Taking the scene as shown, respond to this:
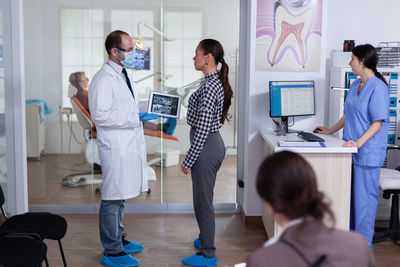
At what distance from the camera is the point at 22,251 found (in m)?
2.17

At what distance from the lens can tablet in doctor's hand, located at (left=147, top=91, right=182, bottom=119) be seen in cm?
333

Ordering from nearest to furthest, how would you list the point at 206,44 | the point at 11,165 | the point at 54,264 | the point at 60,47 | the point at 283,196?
the point at 283,196 < the point at 206,44 < the point at 54,264 < the point at 11,165 < the point at 60,47

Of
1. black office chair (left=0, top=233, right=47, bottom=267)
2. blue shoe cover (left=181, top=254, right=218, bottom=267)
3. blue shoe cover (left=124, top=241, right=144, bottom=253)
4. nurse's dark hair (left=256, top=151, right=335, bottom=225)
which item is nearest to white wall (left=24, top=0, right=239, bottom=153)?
blue shoe cover (left=124, top=241, right=144, bottom=253)

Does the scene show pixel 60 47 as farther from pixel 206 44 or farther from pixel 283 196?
pixel 283 196

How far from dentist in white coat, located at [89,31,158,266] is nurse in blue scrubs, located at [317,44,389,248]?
1367 mm

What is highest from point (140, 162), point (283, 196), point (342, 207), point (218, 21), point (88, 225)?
point (218, 21)

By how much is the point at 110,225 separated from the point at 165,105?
0.91m

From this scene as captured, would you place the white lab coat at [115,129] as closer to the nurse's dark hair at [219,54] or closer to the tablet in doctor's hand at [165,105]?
the tablet in doctor's hand at [165,105]

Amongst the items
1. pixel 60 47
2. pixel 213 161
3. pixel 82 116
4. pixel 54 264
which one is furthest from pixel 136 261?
pixel 60 47

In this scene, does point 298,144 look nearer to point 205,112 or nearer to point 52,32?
point 205,112

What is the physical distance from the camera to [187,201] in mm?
4297

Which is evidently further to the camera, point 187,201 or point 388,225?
point 187,201

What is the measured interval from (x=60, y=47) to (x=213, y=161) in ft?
6.50

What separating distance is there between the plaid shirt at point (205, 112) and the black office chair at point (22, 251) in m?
1.03
